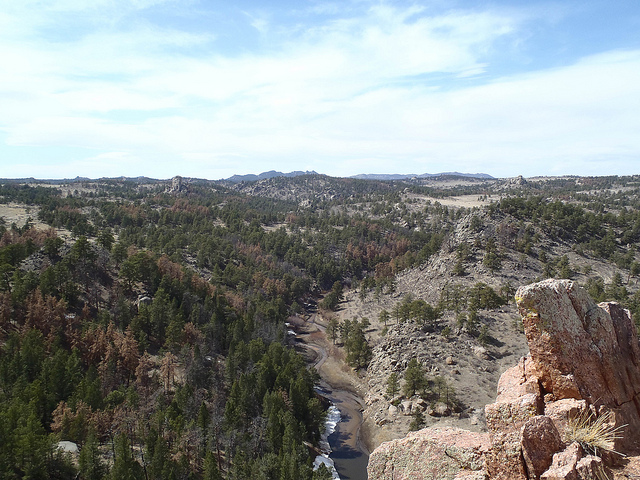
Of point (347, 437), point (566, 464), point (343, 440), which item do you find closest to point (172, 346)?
point (343, 440)

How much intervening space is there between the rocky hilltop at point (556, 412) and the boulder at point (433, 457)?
0.03 metres

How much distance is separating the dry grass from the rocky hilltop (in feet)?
0.08

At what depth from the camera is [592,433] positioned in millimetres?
10477

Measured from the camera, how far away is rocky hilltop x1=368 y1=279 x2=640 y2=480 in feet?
33.8

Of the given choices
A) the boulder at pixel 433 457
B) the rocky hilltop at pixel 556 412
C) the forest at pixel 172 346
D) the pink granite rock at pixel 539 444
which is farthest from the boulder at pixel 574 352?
the forest at pixel 172 346

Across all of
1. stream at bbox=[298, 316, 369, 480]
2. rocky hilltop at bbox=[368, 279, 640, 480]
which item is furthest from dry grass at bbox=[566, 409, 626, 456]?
stream at bbox=[298, 316, 369, 480]

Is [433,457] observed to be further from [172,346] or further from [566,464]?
[172,346]

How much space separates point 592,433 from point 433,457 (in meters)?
5.56

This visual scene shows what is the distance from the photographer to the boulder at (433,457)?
12758mm

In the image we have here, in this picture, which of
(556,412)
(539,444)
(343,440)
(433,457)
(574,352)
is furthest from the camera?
(343,440)

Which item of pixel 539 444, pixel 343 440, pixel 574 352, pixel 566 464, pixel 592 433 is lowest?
pixel 343 440

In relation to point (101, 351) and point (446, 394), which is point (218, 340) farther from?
point (446, 394)

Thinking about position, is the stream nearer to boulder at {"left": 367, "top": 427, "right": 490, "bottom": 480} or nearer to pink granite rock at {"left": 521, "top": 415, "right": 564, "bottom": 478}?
boulder at {"left": 367, "top": 427, "right": 490, "bottom": 480}

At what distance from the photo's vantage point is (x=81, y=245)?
253ft
